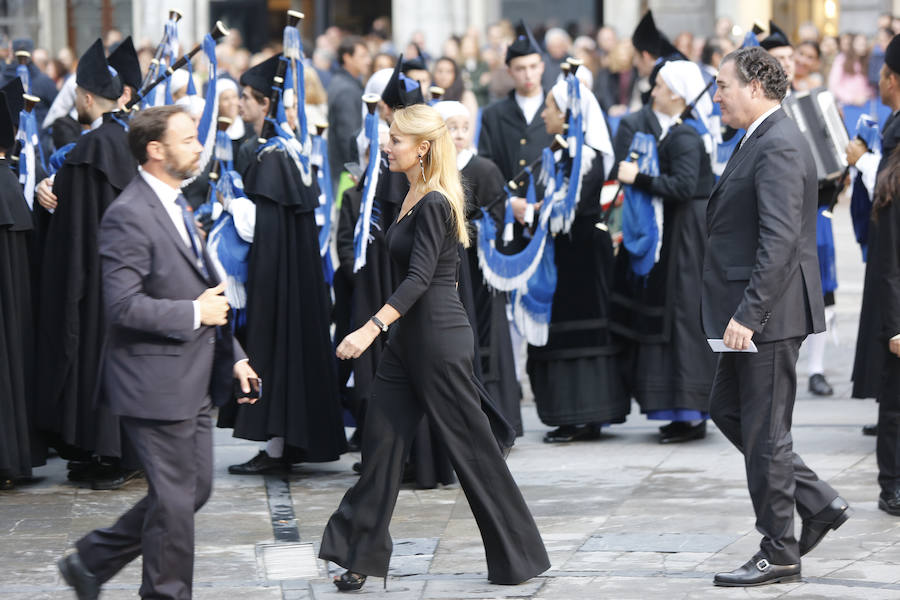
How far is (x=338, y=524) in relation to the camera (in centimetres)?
587

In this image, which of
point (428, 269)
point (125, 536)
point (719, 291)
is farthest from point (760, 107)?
point (125, 536)

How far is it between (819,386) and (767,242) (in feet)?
14.7

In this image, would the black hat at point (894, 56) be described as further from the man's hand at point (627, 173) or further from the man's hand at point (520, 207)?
the man's hand at point (520, 207)

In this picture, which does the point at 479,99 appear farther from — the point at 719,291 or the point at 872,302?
the point at 719,291

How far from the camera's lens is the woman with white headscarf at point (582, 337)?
8727mm

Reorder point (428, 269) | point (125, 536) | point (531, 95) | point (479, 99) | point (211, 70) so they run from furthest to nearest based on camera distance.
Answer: point (479, 99)
point (531, 95)
point (211, 70)
point (428, 269)
point (125, 536)

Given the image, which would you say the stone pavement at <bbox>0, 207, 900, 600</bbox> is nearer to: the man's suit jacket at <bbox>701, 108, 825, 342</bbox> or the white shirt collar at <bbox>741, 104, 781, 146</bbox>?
the man's suit jacket at <bbox>701, 108, 825, 342</bbox>

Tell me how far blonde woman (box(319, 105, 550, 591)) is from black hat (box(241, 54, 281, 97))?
2.15 metres

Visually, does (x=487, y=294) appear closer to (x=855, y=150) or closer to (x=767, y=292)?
(x=855, y=150)

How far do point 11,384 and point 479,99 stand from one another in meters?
12.6

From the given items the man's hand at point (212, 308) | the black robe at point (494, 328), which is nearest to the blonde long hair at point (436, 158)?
the man's hand at point (212, 308)

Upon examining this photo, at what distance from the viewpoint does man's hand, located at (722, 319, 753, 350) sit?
223 inches

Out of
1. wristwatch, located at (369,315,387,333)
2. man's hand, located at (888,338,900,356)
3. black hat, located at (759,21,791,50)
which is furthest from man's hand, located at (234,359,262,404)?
black hat, located at (759,21,791,50)

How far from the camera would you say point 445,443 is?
587 cm
